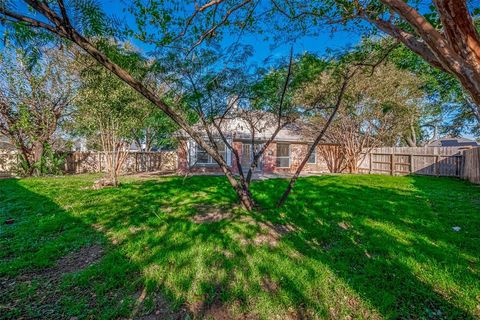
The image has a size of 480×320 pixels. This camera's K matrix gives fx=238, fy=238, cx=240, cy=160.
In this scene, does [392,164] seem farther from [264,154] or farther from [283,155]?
[264,154]

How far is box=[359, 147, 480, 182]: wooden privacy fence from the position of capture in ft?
33.9

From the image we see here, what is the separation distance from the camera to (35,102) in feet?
36.0

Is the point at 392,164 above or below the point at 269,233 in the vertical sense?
above

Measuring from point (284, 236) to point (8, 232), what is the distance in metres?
4.33

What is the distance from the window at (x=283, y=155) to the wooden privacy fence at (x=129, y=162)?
7024 mm

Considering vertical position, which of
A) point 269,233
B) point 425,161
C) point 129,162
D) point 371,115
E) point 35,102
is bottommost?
point 269,233

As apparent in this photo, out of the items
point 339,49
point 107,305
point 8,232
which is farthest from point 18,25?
point 339,49

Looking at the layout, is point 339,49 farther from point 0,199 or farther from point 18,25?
point 0,199

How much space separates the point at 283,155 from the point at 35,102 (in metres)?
13.7

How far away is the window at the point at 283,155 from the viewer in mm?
16141

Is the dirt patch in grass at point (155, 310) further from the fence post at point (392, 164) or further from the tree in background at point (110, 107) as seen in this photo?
the fence post at point (392, 164)

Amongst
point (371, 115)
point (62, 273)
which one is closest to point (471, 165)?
point (371, 115)

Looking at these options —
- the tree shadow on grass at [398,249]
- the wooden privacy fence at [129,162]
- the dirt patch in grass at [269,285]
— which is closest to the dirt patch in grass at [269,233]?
the tree shadow on grass at [398,249]

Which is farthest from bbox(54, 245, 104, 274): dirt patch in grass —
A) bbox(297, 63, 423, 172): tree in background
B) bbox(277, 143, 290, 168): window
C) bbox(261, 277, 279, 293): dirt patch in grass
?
bbox(277, 143, 290, 168): window
